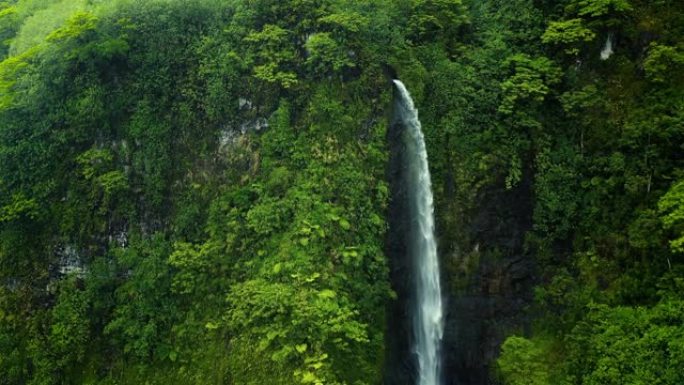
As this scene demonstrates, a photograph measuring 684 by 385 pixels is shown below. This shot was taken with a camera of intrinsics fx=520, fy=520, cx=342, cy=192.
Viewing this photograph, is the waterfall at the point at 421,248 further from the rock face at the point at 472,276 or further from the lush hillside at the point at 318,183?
the lush hillside at the point at 318,183

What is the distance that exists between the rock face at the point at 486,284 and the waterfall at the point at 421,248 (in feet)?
1.44

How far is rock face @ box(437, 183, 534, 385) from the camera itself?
50.4ft

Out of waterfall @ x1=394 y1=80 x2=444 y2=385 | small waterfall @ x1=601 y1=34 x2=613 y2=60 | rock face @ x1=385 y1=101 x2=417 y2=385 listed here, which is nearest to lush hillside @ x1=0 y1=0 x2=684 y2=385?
small waterfall @ x1=601 y1=34 x2=613 y2=60

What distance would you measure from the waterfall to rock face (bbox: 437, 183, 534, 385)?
44cm

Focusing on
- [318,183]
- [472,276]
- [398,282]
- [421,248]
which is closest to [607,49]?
[472,276]

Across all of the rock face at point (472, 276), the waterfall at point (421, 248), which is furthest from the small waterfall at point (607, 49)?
the waterfall at point (421, 248)

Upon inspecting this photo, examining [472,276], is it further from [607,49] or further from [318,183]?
[607,49]

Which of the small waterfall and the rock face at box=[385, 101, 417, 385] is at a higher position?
the small waterfall

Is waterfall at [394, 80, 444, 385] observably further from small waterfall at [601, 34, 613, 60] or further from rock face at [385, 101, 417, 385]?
small waterfall at [601, 34, 613, 60]

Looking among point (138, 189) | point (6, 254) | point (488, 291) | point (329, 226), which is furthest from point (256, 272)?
point (6, 254)

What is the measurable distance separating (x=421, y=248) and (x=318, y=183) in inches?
149

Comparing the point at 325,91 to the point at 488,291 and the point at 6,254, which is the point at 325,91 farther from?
the point at 6,254

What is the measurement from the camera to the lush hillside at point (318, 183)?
13906mm

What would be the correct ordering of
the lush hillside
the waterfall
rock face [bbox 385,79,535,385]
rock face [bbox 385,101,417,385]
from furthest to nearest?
the waterfall → rock face [bbox 385,79,535,385] → rock face [bbox 385,101,417,385] → the lush hillside
